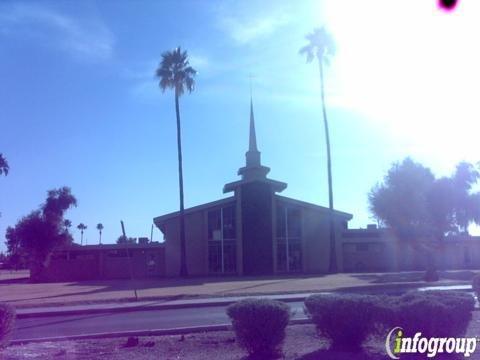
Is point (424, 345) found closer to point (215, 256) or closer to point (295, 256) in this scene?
point (215, 256)

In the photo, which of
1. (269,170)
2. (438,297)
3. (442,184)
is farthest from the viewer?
(269,170)

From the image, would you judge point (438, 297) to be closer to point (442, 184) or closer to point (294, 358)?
point (294, 358)

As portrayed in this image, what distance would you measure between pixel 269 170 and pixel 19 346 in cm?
4736

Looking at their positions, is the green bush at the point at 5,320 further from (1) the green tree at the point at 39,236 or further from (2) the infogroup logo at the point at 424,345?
(1) the green tree at the point at 39,236

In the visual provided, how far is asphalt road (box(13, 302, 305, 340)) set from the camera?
15.8m

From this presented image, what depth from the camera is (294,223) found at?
5481cm

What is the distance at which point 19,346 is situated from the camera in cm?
1270

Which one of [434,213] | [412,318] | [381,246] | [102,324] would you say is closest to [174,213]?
[381,246]

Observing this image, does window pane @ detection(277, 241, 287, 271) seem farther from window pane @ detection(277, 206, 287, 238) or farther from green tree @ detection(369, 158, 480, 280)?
green tree @ detection(369, 158, 480, 280)

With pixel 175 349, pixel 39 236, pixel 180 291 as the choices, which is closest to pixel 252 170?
pixel 39 236

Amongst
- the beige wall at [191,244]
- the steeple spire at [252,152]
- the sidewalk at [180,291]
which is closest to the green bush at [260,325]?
the sidewalk at [180,291]

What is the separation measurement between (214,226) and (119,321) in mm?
36162

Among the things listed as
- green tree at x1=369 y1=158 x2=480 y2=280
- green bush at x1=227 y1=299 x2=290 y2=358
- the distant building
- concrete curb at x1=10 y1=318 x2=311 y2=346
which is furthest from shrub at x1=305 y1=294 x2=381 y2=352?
the distant building

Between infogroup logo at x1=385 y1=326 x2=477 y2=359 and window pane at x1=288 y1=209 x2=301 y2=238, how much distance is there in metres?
44.2
